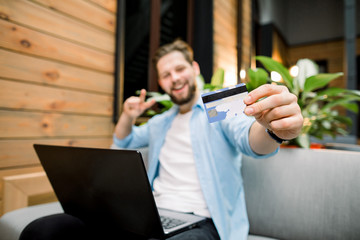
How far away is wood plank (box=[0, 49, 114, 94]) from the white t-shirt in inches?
25.2

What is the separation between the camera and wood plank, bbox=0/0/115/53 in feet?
4.02

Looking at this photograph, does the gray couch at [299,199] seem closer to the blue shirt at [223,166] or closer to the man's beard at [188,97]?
the blue shirt at [223,166]

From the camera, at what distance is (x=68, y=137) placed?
1457 mm

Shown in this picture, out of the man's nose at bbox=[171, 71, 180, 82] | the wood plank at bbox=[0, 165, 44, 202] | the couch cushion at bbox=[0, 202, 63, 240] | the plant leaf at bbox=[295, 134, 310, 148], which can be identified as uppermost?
the man's nose at bbox=[171, 71, 180, 82]

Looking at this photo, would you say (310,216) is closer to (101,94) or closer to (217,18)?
(101,94)

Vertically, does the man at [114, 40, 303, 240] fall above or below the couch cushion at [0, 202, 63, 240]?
above

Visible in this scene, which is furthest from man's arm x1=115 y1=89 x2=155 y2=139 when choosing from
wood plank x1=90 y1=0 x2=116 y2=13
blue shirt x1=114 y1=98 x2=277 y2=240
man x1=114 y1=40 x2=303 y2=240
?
wood plank x1=90 y1=0 x2=116 y2=13

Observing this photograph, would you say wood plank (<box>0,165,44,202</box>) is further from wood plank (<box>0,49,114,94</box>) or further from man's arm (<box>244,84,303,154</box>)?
man's arm (<box>244,84,303,154</box>)

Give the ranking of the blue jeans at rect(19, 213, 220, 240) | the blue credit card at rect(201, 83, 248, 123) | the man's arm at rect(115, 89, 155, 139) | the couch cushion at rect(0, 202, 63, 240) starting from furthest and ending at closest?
the man's arm at rect(115, 89, 155, 139) < the couch cushion at rect(0, 202, 63, 240) < the blue jeans at rect(19, 213, 220, 240) < the blue credit card at rect(201, 83, 248, 123)

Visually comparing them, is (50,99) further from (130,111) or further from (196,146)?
(196,146)

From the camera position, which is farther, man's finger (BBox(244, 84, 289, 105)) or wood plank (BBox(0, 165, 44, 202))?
wood plank (BBox(0, 165, 44, 202))

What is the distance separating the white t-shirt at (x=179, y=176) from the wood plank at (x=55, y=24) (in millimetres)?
795

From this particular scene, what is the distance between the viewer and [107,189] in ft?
2.27

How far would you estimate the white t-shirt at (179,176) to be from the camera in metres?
1.03
